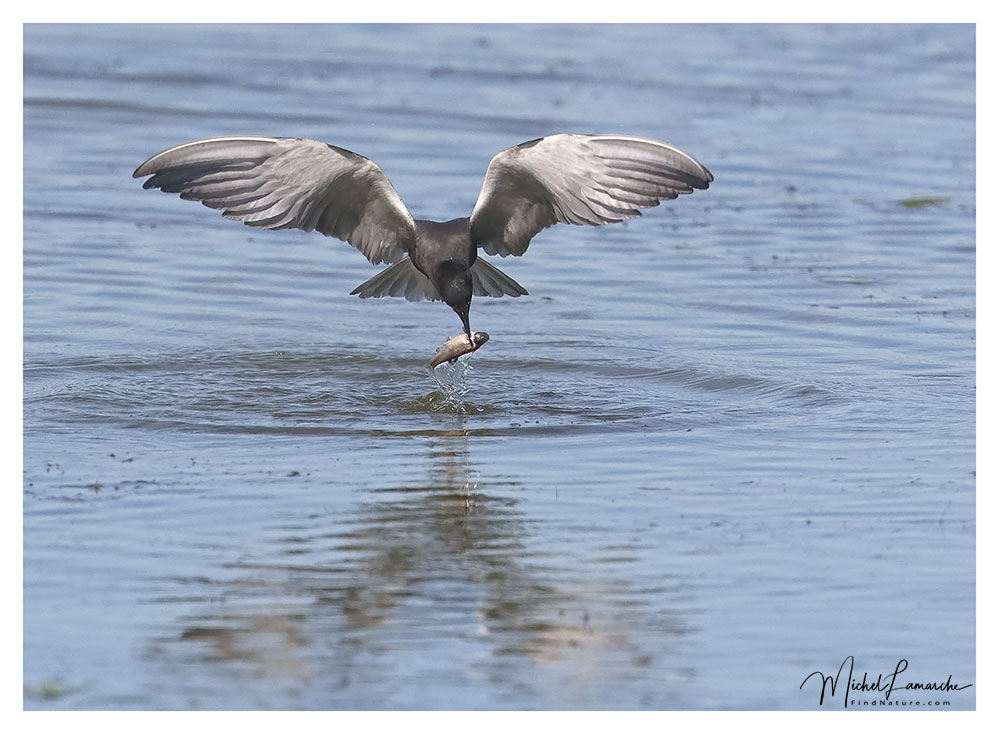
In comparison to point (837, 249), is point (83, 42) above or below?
above

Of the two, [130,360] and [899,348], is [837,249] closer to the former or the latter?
[899,348]

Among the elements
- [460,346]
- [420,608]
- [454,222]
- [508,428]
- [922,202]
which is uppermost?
[922,202]

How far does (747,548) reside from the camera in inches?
255

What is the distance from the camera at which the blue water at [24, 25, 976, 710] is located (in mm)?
5469

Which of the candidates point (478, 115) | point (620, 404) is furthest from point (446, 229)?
point (478, 115)

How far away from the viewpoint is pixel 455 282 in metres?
8.42

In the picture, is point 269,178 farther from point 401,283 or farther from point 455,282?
point 401,283

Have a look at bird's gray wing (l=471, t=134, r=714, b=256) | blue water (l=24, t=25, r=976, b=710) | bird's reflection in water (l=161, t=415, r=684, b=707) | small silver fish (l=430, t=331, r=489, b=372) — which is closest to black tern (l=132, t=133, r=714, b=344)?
bird's gray wing (l=471, t=134, r=714, b=256)

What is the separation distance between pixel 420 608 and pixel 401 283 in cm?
365

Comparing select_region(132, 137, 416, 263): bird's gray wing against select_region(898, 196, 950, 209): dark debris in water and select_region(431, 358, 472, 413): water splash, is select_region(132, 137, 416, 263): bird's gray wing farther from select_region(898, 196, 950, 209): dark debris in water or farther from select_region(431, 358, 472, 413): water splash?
select_region(898, 196, 950, 209): dark debris in water

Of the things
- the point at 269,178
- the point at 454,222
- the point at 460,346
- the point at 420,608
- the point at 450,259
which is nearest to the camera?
the point at 420,608

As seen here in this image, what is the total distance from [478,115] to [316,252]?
453 centimetres

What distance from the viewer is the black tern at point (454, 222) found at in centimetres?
764

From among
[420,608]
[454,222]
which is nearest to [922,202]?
[454,222]
